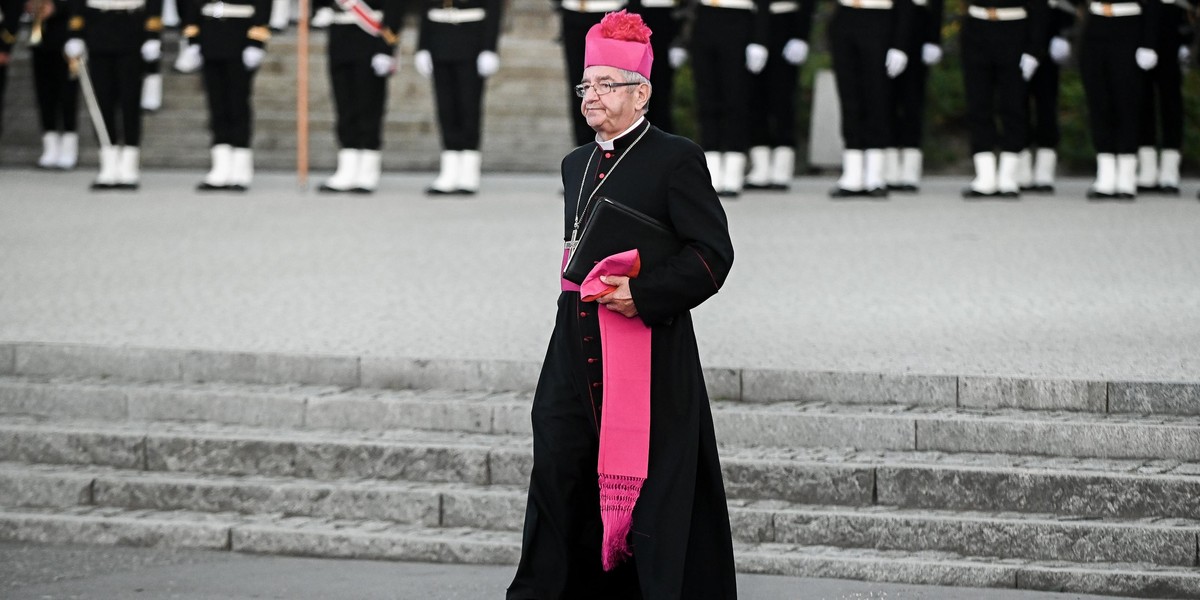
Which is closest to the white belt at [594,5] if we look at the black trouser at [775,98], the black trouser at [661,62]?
the black trouser at [661,62]

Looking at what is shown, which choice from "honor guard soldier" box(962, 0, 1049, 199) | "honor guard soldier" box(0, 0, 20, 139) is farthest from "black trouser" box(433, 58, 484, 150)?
"honor guard soldier" box(0, 0, 20, 139)

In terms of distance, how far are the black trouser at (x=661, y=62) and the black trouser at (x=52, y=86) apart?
6890 millimetres

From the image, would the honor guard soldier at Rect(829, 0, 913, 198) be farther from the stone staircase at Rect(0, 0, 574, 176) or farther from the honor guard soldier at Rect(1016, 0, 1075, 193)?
the stone staircase at Rect(0, 0, 574, 176)

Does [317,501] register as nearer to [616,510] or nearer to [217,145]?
[616,510]

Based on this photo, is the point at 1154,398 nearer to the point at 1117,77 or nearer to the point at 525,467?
the point at 525,467

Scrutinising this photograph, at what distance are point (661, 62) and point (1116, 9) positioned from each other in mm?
3561

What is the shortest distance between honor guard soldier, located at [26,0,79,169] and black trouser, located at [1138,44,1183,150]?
10.3 meters

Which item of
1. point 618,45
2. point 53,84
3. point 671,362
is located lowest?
point 671,362

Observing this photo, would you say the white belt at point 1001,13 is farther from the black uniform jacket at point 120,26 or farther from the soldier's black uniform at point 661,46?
the black uniform jacket at point 120,26

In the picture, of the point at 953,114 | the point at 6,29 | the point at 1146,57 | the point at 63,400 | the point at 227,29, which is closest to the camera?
the point at 63,400

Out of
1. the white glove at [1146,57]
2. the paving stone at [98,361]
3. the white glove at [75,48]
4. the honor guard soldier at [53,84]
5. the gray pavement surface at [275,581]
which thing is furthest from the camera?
the honor guard soldier at [53,84]

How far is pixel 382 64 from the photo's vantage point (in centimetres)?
1579

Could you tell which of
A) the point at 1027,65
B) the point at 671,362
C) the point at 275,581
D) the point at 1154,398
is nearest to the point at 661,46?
the point at 1027,65

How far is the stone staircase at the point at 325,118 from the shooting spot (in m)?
20.9
